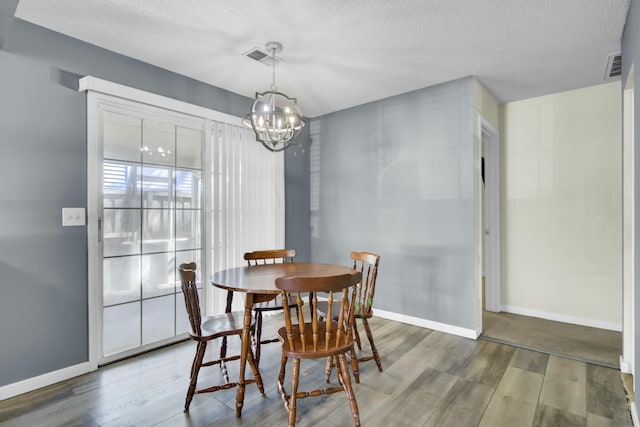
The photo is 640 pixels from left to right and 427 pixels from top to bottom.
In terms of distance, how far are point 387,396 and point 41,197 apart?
279cm

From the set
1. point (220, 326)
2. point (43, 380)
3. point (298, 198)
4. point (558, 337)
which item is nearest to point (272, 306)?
point (220, 326)

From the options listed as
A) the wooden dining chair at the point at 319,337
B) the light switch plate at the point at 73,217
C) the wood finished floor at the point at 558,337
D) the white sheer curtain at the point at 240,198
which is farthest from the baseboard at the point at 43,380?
the wood finished floor at the point at 558,337

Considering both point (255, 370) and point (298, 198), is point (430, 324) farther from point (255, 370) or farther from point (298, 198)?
point (298, 198)

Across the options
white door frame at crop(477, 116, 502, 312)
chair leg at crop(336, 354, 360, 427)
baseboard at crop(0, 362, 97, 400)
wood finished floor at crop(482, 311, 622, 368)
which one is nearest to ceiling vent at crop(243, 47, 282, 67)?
chair leg at crop(336, 354, 360, 427)

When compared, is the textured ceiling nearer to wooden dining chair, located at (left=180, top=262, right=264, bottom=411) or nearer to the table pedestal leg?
wooden dining chair, located at (left=180, top=262, right=264, bottom=411)

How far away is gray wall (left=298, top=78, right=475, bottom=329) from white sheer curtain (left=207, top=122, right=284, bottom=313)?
0.74m

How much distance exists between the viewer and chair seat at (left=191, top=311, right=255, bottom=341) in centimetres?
196

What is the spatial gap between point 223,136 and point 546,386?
11.7 feet

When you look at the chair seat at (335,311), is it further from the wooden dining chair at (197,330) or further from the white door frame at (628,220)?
the white door frame at (628,220)

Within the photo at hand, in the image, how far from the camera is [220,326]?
211cm

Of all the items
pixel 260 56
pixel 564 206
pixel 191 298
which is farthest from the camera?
pixel 564 206

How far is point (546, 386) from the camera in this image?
7.37ft

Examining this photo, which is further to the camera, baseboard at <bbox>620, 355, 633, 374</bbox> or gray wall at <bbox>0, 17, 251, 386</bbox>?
baseboard at <bbox>620, 355, 633, 374</bbox>

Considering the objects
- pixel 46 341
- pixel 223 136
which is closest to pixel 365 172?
pixel 223 136
